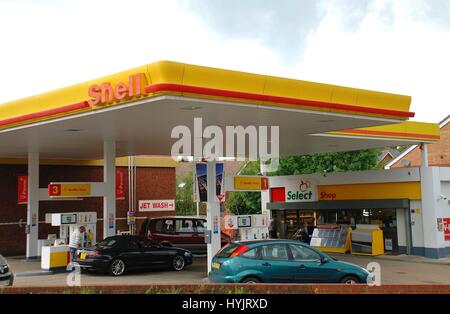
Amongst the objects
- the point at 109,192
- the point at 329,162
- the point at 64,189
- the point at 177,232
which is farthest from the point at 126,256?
the point at 329,162

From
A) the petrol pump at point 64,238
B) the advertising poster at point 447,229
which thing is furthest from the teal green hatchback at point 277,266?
the advertising poster at point 447,229

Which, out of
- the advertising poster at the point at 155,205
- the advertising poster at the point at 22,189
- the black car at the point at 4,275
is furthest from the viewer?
the advertising poster at the point at 155,205

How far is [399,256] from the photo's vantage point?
23125 mm

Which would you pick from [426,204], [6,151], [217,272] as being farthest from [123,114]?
[426,204]

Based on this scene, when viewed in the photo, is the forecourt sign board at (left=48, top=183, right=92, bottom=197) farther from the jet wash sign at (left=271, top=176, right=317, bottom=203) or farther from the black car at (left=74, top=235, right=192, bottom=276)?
the jet wash sign at (left=271, top=176, right=317, bottom=203)

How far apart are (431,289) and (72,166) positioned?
22.3 m

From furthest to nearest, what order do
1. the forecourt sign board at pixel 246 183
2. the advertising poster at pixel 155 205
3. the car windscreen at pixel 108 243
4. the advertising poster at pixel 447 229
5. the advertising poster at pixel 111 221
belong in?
the advertising poster at pixel 155 205, the advertising poster at pixel 447 229, the advertising poster at pixel 111 221, the forecourt sign board at pixel 246 183, the car windscreen at pixel 108 243

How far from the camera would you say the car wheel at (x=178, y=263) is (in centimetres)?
1878

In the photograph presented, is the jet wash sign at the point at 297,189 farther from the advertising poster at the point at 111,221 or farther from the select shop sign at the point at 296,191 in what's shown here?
the advertising poster at the point at 111,221

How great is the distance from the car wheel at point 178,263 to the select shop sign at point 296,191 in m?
10.0

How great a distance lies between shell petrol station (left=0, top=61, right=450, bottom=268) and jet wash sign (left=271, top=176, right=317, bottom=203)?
0.05m

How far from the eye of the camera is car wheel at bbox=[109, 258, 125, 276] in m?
17.3

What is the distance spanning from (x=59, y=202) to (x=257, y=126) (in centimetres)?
1538
